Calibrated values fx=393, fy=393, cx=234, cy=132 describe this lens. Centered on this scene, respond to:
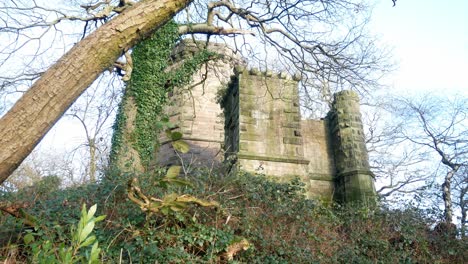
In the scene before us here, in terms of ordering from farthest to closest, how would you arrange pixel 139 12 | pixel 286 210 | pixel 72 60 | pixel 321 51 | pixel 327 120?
pixel 327 120
pixel 321 51
pixel 286 210
pixel 139 12
pixel 72 60

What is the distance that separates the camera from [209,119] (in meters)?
18.1

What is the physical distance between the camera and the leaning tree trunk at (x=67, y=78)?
2.66 m

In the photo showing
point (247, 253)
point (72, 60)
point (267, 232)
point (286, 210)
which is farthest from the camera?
point (286, 210)

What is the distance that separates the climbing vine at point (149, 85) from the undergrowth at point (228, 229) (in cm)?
266

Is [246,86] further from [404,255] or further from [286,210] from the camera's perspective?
[404,255]

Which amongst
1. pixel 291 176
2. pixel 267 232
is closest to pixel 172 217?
pixel 267 232

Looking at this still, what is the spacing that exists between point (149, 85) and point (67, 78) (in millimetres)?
7635

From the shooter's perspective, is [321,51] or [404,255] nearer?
[404,255]

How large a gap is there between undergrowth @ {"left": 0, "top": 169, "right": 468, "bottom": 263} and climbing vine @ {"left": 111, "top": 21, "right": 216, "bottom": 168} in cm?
266

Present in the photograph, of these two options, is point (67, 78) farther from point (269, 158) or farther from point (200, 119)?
point (200, 119)

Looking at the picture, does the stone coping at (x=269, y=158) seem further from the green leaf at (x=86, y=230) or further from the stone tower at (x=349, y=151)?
the green leaf at (x=86, y=230)

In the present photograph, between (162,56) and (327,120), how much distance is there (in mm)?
5962

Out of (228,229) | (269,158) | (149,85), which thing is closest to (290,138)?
(269,158)

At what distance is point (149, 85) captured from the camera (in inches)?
410
